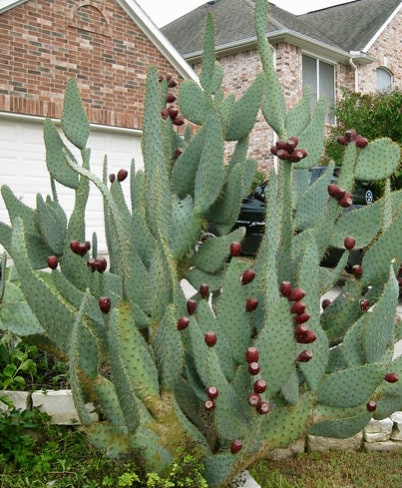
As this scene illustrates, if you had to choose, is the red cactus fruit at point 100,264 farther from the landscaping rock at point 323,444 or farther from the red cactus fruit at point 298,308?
the landscaping rock at point 323,444

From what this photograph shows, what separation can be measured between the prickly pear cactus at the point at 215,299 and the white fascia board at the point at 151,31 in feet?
32.0

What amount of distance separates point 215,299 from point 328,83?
1862 cm

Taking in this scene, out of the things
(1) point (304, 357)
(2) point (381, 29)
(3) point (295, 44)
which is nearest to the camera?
(1) point (304, 357)

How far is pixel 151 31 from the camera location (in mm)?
13391

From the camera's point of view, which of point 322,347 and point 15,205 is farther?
point 15,205

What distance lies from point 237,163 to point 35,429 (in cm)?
200

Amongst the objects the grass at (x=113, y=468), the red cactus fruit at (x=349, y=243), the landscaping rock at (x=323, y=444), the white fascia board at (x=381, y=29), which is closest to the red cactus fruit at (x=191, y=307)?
the grass at (x=113, y=468)

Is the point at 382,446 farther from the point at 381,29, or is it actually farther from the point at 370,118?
the point at 381,29

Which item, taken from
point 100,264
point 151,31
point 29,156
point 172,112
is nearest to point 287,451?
point 100,264

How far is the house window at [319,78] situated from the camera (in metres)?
20.5

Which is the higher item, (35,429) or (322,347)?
(322,347)

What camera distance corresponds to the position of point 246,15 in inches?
860

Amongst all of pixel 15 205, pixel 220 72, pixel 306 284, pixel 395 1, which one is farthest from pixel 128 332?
pixel 395 1

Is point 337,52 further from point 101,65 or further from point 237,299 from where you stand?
point 237,299
